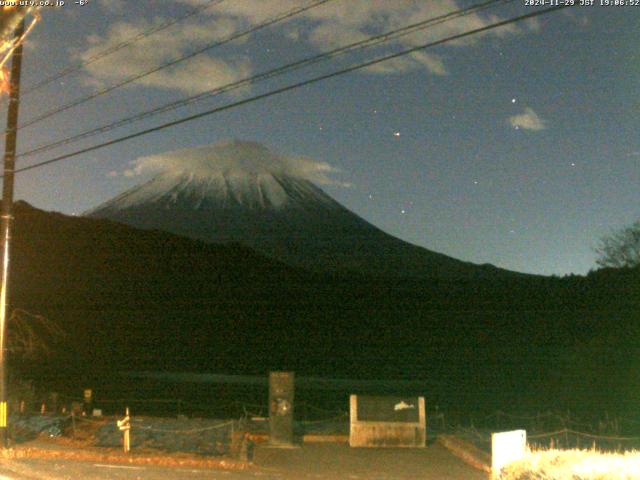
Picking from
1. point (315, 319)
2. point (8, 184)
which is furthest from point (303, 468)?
point (315, 319)

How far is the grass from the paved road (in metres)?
3.14

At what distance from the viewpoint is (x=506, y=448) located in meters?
13.2

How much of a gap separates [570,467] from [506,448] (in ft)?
8.24

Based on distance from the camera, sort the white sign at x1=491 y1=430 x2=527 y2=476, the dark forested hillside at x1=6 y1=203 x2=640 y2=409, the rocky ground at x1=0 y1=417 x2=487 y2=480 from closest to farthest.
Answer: the white sign at x1=491 y1=430 x2=527 y2=476, the rocky ground at x1=0 y1=417 x2=487 y2=480, the dark forested hillside at x1=6 y1=203 x2=640 y2=409

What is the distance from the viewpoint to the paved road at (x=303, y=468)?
1498cm

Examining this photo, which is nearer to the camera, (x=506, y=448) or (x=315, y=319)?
(x=506, y=448)

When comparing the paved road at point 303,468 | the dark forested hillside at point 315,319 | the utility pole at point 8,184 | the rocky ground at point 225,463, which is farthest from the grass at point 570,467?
the dark forested hillside at point 315,319

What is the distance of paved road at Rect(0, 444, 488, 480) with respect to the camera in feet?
49.2

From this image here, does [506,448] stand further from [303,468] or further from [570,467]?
[303,468]

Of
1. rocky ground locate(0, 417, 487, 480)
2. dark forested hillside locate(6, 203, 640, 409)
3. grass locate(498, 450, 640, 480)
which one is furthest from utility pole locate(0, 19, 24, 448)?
dark forested hillside locate(6, 203, 640, 409)

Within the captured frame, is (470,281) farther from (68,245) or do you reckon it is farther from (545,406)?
(545,406)

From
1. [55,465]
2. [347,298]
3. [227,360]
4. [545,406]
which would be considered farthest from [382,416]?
[347,298]

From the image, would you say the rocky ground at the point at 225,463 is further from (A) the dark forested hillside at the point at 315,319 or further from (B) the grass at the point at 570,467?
(A) the dark forested hillside at the point at 315,319

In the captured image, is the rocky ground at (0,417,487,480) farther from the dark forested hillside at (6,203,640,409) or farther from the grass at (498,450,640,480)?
the dark forested hillside at (6,203,640,409)
